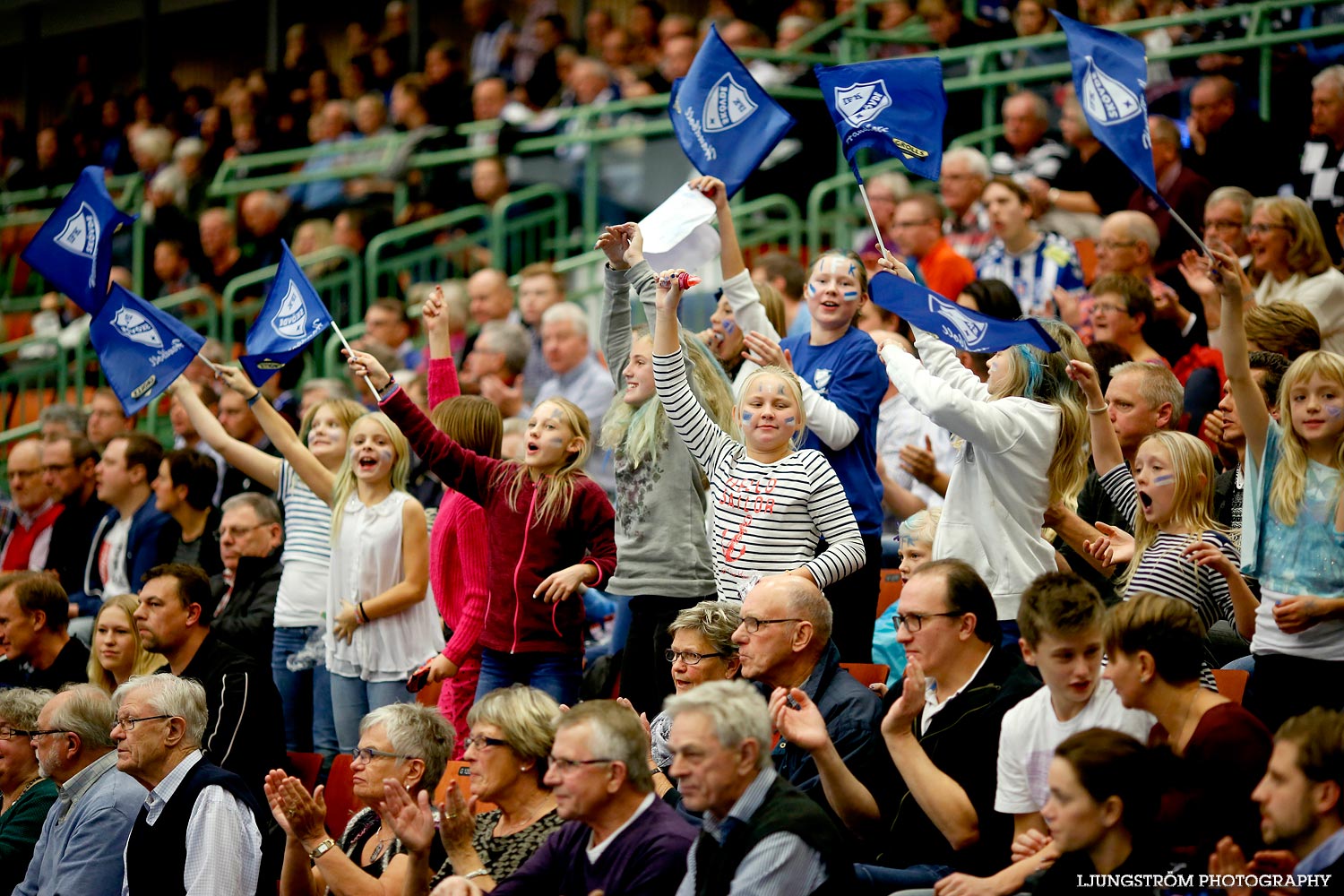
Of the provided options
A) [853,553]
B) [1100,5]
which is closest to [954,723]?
[853,553]

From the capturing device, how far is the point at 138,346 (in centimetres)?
745

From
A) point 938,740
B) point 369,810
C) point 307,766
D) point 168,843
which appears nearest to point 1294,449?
point 938,740

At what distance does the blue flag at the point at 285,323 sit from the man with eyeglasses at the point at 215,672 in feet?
2.95

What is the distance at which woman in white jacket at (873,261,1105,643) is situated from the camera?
17.2 ft

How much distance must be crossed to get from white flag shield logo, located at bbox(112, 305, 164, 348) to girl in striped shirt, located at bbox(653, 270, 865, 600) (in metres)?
2.74

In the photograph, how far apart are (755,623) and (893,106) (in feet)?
7.67

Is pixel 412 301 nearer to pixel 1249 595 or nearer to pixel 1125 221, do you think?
pixel 1125 221

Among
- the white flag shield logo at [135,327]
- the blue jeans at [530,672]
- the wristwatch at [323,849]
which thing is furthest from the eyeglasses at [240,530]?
the wristwatch at [323,849]

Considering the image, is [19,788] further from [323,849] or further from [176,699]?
[323,849]

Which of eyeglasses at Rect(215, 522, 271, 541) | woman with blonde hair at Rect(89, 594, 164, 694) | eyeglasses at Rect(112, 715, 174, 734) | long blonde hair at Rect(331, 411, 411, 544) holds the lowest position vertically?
woman with blonde hair at Rect(89, 594, 164, 694)

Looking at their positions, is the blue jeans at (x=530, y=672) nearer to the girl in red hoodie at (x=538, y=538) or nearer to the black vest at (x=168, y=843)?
the girl in red hoodie at (x=538, y=538)

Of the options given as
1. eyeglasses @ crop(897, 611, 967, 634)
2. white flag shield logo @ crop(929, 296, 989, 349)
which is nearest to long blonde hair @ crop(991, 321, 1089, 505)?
white flag shield logo @ crop(929, 296, 989, 349)

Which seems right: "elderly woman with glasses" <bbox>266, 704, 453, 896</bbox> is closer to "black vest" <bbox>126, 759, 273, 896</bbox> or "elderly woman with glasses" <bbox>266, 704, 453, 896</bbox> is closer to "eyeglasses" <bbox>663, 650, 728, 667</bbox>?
"black vest" <bbox>126, 759, 273, 896</bbox>

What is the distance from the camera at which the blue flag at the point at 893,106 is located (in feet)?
20.7
